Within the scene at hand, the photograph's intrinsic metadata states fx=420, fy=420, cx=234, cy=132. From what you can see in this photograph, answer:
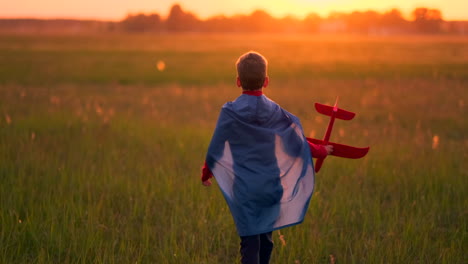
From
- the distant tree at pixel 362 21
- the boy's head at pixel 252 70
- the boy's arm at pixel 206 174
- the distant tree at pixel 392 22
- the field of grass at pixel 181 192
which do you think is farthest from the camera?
the distant tree at pixel 362 21

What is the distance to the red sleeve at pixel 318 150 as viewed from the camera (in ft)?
8.70

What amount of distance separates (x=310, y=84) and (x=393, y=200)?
10.9 metres

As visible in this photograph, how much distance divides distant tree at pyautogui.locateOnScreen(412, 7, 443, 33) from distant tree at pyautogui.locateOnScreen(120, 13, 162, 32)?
238ft

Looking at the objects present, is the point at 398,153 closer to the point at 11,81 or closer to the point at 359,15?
the point at 11,81

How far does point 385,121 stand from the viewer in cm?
843

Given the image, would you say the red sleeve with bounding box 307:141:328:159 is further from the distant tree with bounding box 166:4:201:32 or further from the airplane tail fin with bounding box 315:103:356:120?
the distant tree with bounding box 166:4:201:32

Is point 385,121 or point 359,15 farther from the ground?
point 359,15

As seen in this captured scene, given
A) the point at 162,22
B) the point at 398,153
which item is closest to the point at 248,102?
the point at 398,153

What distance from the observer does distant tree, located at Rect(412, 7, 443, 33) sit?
4513 inches

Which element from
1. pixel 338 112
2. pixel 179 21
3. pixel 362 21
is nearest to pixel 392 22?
pixel 362 21

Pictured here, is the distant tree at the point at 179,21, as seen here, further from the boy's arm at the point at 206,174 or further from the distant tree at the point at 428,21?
the boy's arm at the point at 206,174

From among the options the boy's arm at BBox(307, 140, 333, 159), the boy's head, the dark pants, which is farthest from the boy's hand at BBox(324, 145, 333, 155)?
the dark pants

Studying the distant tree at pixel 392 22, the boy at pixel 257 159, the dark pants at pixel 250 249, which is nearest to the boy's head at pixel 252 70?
the boy at pixel 257 159

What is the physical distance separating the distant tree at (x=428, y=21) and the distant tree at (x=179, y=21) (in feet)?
203
